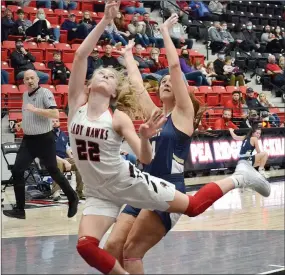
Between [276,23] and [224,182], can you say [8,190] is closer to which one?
[224,182]

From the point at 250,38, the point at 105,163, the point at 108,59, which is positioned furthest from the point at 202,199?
the point at 250,38

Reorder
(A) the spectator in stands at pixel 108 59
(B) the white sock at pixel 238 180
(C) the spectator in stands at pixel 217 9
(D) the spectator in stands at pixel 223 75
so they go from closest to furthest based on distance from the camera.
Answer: (B) the white sock at pixel 238 180 < (A) the spectator in stands at pixel 108 59 < (D) the spectator in stands at pixel 223 75 < (C) the spectator in stands at pixel 217 9

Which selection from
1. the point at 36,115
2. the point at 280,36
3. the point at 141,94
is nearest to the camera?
the point at 141,94

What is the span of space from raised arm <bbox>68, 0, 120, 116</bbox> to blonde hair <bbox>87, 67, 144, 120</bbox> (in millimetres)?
104

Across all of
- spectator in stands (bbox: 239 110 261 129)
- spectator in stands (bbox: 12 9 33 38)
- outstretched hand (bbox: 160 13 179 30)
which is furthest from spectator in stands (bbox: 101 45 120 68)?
outstretched hand (bbox: 160 13 179 30)

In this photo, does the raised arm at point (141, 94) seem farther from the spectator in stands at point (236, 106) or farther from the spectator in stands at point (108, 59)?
the spectator in stands at point (236, 106)

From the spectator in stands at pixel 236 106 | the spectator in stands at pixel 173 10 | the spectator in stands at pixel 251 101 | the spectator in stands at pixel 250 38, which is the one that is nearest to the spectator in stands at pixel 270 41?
the spectator in stands at pixel 250 38

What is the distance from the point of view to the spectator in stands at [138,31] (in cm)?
1700

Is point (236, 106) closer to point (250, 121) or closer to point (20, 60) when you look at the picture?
point (250, 121)

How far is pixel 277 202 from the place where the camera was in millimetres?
11219

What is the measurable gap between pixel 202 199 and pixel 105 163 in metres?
0.68

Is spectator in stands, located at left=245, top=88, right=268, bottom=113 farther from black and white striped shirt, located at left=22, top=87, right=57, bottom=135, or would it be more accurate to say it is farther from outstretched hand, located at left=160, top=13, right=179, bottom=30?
outstretched hand, located at left=160, top=13, right=179, bottom=30

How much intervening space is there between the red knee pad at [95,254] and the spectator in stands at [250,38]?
17153mm

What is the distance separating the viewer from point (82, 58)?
4379mm
